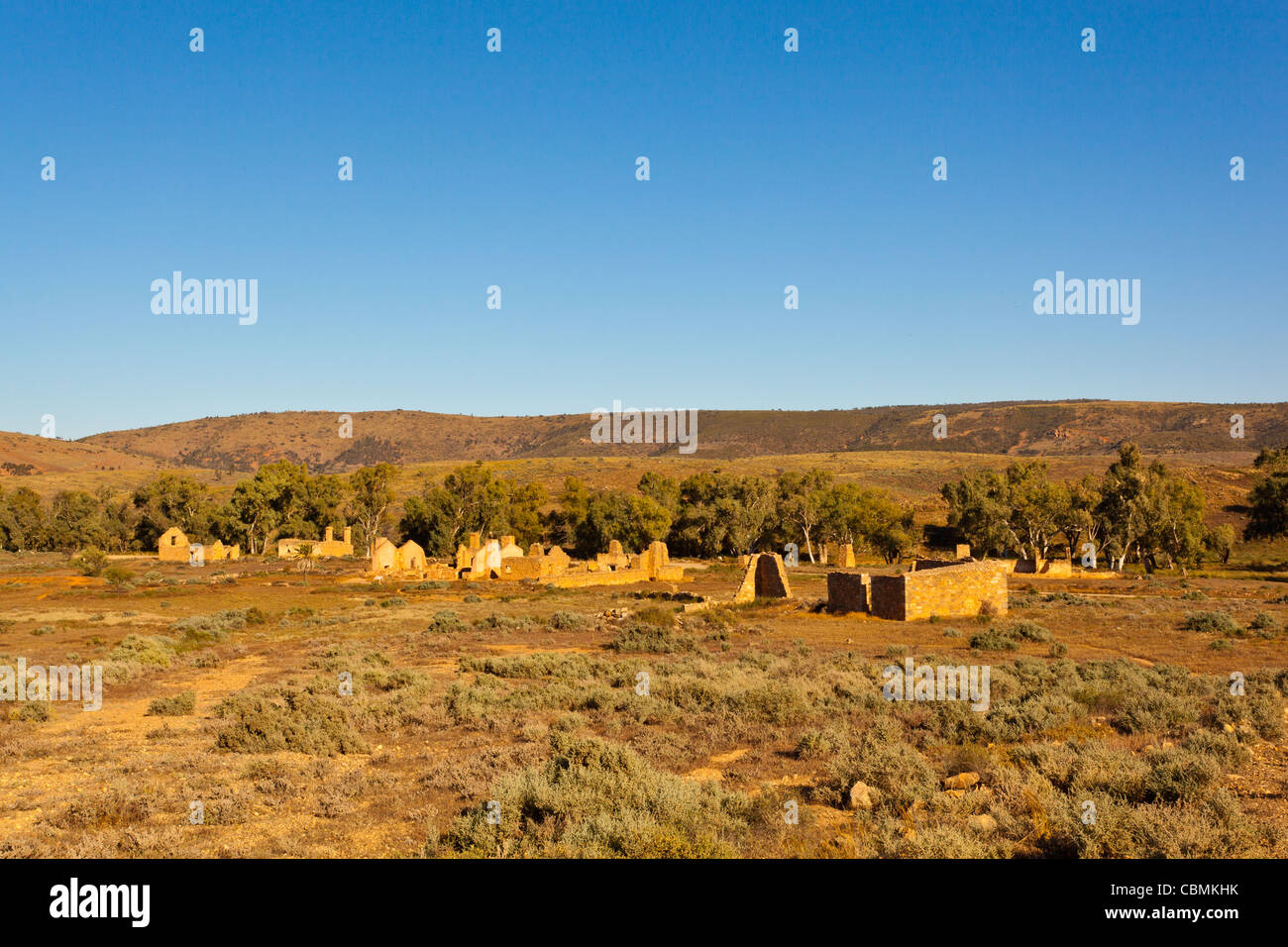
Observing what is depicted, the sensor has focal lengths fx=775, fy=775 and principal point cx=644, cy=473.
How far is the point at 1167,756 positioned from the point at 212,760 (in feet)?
35.6

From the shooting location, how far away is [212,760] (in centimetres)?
954

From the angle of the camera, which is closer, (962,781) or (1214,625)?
(962,781)

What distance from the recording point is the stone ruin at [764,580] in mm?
27844

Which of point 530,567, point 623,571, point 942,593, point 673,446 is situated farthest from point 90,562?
point 673,446

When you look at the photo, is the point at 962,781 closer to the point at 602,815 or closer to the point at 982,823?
the point at 982,823

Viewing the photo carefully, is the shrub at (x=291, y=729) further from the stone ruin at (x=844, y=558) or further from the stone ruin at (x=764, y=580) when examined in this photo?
the stone ruin at (x=844, y=558)

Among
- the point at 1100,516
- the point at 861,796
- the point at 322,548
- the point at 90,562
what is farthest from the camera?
the point at 322,548

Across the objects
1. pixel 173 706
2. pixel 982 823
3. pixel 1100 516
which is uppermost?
pixel 1100 516

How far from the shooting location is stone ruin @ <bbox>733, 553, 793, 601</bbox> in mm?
27844

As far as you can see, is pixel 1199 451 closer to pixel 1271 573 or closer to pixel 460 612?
pixel 1271 573

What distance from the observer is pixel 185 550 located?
59.1m

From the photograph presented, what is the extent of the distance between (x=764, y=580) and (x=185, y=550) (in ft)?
163

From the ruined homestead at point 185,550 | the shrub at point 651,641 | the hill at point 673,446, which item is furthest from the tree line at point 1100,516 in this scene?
the hill at point 673,446

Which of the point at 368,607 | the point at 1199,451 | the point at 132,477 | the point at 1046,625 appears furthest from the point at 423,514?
the point at 1199,451
